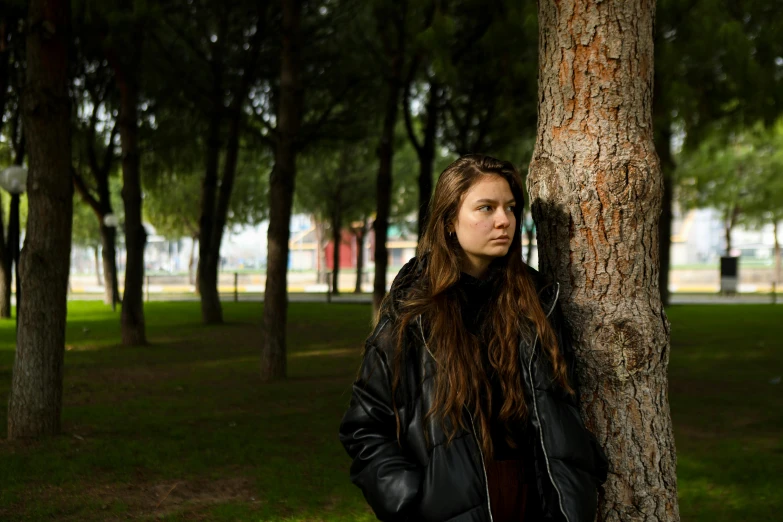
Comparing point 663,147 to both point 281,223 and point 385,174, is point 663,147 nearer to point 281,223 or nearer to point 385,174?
point 385,174

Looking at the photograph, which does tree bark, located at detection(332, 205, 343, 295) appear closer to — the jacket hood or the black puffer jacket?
the jacket hood

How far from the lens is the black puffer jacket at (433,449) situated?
8.72 ft

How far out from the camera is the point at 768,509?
5676 mm

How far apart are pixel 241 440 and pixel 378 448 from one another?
5.23m

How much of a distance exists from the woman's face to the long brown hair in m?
0.03

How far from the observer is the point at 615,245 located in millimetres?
3256

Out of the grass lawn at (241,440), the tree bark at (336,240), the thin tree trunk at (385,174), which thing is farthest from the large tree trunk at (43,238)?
the tree bark at (336,240)

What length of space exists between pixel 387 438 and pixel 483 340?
40 cm

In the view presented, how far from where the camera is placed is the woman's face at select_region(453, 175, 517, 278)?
293 cm

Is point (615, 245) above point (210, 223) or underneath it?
underneath

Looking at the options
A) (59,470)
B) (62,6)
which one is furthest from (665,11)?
(59,470)

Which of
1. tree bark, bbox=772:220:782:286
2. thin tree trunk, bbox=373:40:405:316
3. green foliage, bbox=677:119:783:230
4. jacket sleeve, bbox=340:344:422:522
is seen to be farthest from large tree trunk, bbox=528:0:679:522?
tree bark, bbox=772:220:782:286

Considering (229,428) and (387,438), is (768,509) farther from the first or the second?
(229,428)

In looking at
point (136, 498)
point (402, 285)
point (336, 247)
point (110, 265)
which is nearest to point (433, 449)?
point (402, 285)
